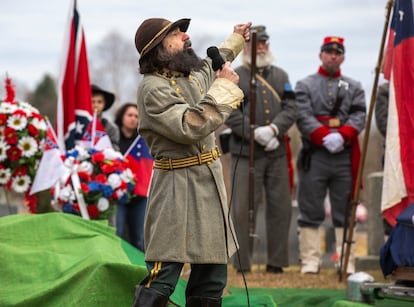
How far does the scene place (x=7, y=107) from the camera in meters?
9.02

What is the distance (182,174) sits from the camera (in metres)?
5.20

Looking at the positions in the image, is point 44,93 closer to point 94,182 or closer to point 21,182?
point 21,182

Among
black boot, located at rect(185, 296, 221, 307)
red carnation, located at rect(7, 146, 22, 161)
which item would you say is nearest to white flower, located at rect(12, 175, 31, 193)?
red carnation, located at rect(7, 146, 22, 161)

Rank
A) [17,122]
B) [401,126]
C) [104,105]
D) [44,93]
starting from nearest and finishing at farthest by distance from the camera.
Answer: [401,126], [17,122], [104,105], [44,93]

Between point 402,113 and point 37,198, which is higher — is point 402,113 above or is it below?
above

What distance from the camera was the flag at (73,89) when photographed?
31.9 feet

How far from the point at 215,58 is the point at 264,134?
13.6ft

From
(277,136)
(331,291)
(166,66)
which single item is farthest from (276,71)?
(166,66)

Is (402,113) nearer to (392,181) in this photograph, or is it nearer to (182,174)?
(392,181)

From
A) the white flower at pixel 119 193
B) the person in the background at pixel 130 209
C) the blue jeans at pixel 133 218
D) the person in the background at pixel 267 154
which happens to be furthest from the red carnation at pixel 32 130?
the person in the background at pixel 267 154

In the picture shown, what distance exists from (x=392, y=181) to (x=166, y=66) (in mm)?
2676

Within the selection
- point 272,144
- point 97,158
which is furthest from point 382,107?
point 97,158

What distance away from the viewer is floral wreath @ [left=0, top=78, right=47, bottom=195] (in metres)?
8.95

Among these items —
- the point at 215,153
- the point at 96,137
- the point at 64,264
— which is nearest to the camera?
Answer: the point at 215,153
